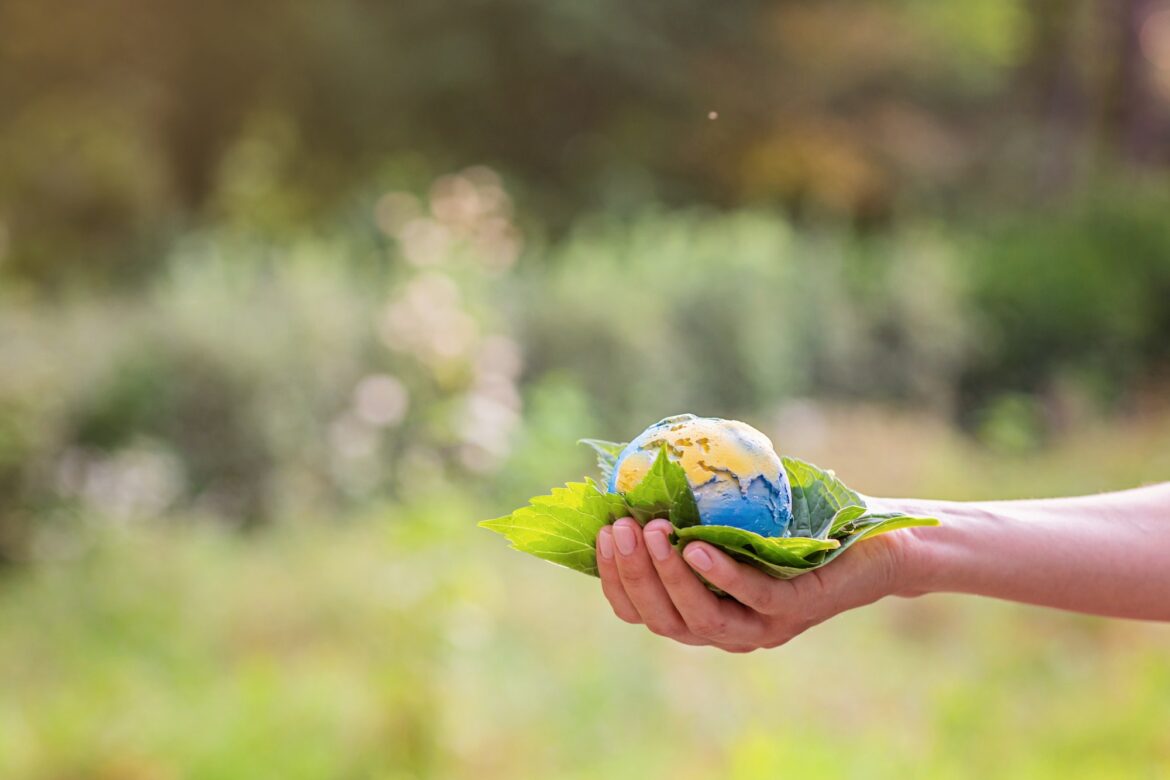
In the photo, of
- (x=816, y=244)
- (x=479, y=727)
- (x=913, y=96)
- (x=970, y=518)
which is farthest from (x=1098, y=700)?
(x=913, y=96)

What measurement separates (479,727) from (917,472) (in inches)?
143

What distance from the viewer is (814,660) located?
14.7ft

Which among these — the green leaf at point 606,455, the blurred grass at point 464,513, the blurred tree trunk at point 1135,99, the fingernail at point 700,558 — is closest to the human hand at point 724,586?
the fingernail at point 700,558

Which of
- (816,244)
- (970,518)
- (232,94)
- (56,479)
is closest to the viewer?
(970,518)

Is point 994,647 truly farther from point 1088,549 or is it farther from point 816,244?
point 816,244

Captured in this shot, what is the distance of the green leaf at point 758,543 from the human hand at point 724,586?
0.05 ft

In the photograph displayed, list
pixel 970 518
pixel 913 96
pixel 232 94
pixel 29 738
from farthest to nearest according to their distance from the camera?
pixel 913 96 → pixel 232 94 → pixel 29 738 → pixel 970 518

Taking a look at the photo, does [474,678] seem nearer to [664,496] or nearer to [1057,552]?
[1057,552]

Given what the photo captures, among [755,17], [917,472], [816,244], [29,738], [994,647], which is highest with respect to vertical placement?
[755,17]

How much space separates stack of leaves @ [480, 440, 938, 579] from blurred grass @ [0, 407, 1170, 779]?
2313mm

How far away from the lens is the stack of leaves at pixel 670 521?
1292 millimetres

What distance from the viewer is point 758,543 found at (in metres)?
1.28

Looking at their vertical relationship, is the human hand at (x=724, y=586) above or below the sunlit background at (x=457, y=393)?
below

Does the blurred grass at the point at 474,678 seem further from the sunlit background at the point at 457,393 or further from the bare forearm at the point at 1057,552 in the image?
the bare forearm at the point at 1057,552
